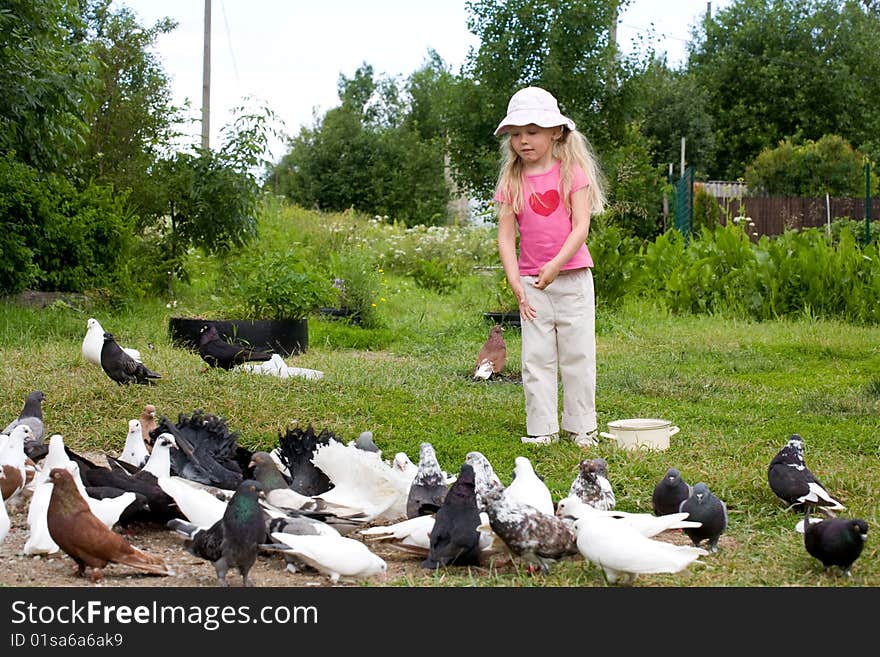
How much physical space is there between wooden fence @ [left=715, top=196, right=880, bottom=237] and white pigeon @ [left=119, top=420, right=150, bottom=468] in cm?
1852

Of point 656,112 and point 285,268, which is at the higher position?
point 656,112

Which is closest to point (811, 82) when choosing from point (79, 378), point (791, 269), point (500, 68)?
point (500, 68)

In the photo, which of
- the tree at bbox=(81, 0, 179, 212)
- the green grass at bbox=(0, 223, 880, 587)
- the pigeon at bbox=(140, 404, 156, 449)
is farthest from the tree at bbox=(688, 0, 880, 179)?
the pigeon at bbox=(140, 404, 156, 449)

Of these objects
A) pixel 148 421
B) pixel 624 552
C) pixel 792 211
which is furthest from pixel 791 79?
pixel 624 552

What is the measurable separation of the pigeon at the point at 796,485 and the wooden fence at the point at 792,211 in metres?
18.1

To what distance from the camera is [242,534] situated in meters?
3.03

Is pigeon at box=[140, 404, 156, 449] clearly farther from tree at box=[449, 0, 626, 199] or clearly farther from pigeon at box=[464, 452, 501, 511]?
tree at box=[449, 0, 626, 199]

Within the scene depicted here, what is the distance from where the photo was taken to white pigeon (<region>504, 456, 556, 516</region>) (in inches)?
141

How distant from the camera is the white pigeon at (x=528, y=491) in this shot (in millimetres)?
3576

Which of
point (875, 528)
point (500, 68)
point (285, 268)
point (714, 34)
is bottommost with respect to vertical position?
point (875, 528)

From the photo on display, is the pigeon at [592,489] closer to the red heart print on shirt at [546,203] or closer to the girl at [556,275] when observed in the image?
the girl at [556,275]

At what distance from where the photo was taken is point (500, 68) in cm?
1792
